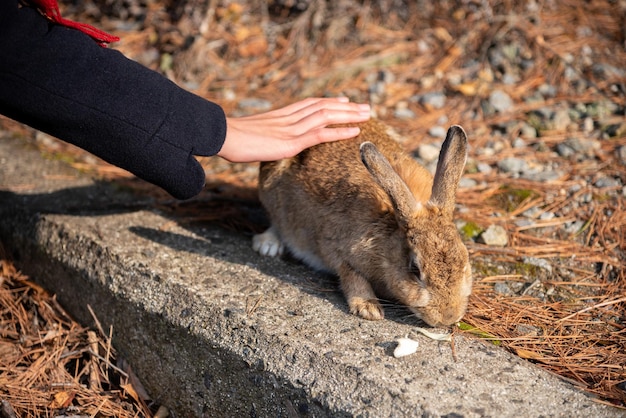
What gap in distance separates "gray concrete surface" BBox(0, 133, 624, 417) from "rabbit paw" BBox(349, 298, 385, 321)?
46 millimetres

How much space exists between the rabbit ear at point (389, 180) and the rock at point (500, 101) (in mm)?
2343

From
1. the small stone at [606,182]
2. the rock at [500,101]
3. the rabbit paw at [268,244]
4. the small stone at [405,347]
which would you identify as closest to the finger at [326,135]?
the rabbit paw at [268,244]

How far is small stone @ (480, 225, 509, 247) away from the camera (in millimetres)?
3852

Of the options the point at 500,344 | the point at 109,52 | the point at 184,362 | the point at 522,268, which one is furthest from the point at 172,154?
the point at 522,268

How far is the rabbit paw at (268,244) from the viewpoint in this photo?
12.9ft

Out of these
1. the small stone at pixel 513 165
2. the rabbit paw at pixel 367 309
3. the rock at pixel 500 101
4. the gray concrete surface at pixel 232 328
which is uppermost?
the rock at pixel 500 101

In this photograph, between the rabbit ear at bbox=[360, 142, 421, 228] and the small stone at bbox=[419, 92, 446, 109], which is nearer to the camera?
the rabbit ear at bbox=[360, 142, 421, 228]

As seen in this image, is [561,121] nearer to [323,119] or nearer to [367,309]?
[323,119]

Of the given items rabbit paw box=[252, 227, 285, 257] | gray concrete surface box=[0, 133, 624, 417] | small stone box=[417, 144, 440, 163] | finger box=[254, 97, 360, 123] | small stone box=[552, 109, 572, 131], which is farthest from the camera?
small stone box=[552, 109, 572, 131]

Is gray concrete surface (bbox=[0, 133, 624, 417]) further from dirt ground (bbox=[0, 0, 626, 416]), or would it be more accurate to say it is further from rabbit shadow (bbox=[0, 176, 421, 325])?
dirt ground (bbox=[0, 0, 626, 416])

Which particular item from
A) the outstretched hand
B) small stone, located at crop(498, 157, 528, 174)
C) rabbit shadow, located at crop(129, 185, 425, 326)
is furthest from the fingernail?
small stone, located at crop(498, 157, 528, 174)

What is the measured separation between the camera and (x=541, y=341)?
10.0ft

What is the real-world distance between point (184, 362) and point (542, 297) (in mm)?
1869

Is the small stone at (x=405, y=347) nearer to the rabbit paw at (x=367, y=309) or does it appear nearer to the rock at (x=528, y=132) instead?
the rabbit paw at (x=367, y=309)
